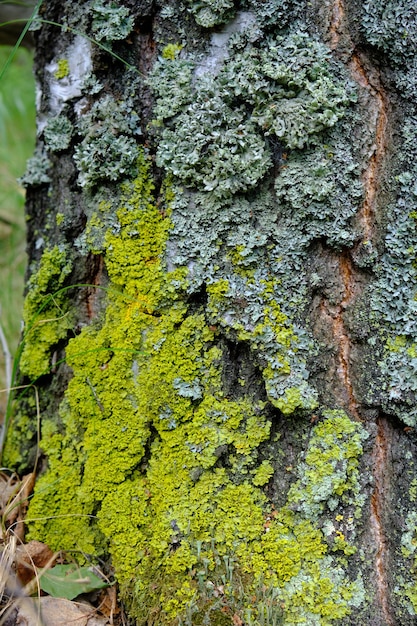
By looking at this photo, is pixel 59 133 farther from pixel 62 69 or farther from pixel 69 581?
pixel 69 581

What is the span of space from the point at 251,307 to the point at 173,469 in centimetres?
53

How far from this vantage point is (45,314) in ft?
5.96

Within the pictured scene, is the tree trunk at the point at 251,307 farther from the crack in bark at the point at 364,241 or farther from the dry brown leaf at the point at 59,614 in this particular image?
the dry brown leaf at the point at 59,614

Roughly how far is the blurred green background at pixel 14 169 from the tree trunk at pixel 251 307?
1537mm

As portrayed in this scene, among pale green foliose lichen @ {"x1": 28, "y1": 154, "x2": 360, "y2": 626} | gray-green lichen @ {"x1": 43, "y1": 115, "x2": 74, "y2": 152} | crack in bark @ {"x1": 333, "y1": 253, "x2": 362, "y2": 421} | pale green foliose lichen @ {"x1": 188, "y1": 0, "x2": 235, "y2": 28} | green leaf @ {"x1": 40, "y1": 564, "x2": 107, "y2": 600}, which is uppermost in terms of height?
pale green foliose lichen @ {"x1": 188, "y1": 0, "x2": 235, "y2": 28}

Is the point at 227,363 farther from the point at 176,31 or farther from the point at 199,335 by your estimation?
the point at 176,31

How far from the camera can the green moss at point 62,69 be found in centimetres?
171

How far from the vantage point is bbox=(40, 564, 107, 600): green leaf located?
1.54m

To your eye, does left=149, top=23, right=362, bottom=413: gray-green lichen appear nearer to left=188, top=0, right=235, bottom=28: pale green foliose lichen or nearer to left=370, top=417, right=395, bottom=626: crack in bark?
left=188, top=0, right=235, bottom=28: pale green foliose lichen

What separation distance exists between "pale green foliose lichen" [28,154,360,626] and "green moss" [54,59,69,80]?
44cm

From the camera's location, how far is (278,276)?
1.48m

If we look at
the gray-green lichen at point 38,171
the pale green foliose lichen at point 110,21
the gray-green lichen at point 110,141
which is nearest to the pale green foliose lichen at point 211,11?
the pale green foliose lichen at point 110,21

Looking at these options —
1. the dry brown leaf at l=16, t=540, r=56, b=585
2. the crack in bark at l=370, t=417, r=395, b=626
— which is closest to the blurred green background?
the dry brown leaf at l=16, t=540, r=56, b=585

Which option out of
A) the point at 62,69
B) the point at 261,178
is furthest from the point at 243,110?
the point at 62,69
